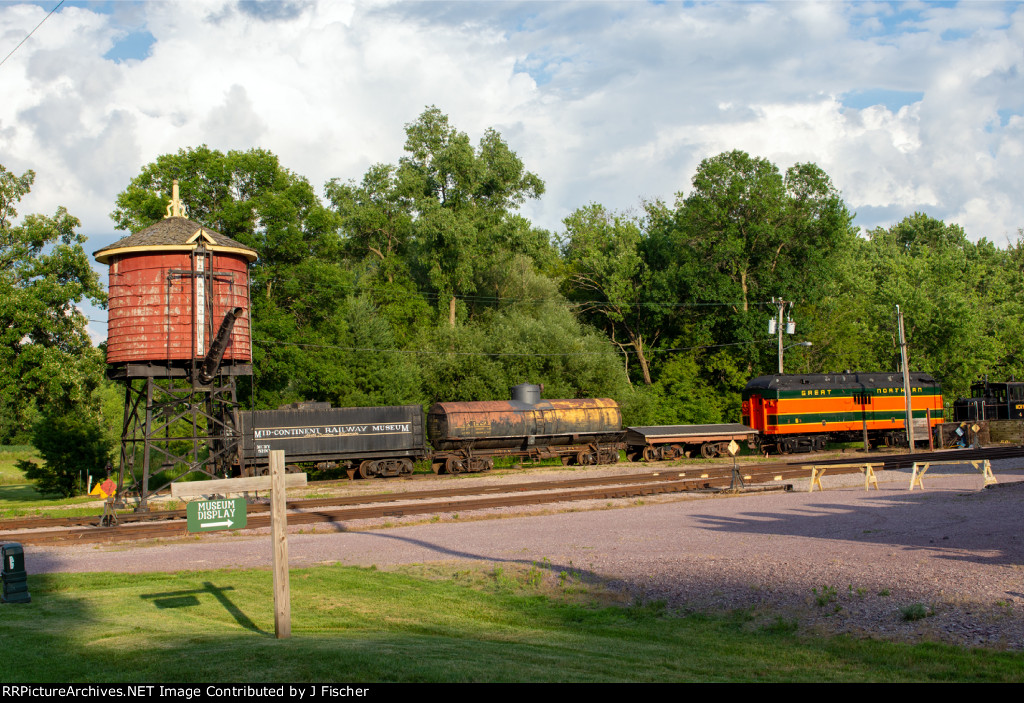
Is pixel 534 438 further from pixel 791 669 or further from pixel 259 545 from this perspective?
pixel 791 669

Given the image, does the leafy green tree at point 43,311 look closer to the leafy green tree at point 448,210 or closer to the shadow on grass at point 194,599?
the leafy green tree at point 448,210

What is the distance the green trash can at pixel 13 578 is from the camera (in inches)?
492

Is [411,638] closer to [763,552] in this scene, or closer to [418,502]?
[763,552]

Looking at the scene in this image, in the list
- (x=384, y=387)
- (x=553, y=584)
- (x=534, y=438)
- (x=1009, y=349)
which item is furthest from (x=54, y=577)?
(x=1009, y=349)

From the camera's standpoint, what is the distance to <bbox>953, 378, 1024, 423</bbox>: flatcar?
1966 inches

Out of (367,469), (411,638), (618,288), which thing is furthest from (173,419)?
(618,288)

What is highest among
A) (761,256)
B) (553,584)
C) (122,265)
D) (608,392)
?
(761,256)

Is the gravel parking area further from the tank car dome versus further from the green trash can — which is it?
the tank car dome

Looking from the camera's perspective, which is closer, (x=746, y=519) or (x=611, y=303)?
(x=746, y=519)

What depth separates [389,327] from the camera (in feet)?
179

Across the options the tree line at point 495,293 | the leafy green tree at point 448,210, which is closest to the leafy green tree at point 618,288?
the tree line at point 495,293

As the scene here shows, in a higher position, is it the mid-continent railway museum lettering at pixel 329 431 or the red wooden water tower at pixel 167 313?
the red wooden water tower at pixel 167 313

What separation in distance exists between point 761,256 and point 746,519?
44.5 metres

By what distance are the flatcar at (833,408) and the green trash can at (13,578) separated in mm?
39479
